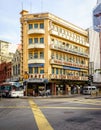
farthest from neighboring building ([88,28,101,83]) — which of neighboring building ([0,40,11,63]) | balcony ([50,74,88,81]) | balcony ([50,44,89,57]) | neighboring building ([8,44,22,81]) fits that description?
neighboring building ([0,40,11,63])

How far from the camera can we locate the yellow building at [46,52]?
5425 centimetres

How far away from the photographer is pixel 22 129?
10289mm

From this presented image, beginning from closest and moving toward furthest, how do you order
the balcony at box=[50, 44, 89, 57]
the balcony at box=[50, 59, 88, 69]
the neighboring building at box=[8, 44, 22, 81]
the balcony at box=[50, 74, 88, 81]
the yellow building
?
the yellow building
the balcony at box=[50, 74, 88, 81]
the balcony at box=[50, 59, 88, 69]
the balcony at box=[50, 44, 89, 57]
the neighboring building at box=[8, 44, 22, 81]

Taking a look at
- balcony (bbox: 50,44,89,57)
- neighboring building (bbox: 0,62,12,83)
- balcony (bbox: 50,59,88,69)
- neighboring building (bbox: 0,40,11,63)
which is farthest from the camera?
neighboring building (bbox: 0,40,11,63)

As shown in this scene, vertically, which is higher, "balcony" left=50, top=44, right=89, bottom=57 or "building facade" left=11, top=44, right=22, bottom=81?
"balcony" left=50, top=44, right=89, bottom=57

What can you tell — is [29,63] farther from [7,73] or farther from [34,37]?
[7,73]

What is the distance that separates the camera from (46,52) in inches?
2147

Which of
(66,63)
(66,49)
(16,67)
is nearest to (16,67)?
(16,67)

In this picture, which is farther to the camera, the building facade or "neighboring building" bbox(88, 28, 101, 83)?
"neighboring building" bbox(88, 28, 101, 83)

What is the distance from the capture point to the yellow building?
54250 mm

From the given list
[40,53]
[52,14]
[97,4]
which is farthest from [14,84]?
[97,4]

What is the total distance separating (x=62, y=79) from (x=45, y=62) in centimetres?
555

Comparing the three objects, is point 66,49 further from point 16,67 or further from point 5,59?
point 5,59

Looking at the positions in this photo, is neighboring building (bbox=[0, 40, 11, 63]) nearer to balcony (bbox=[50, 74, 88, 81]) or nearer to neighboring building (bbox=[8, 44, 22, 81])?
neighboring building (bbox=[8, 44, 22, 81])
